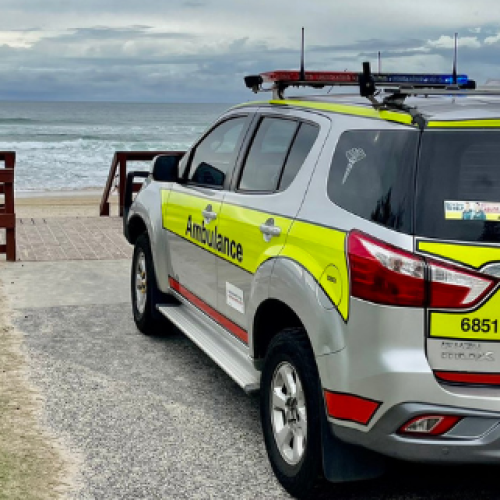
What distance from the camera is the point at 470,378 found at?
3270mm

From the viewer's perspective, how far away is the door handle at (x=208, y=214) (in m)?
5.15

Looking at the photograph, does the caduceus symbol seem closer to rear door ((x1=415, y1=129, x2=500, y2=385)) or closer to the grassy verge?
rear door ((x1=415, y1=129, x2=500, y2=385))

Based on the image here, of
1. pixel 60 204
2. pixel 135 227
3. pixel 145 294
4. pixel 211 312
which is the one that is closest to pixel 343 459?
pixel 211 312

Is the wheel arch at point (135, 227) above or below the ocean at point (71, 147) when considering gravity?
above

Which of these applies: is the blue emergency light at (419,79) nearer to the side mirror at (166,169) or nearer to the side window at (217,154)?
the side window at (217,154)

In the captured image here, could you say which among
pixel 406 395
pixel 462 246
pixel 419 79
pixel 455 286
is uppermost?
pixel 419 79

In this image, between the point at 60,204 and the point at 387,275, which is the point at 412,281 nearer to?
the point at 387,275

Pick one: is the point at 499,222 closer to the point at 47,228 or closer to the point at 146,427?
the point at 146,427

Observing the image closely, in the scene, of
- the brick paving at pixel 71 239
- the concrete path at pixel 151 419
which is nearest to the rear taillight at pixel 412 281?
the concrete path at pixel 151 419

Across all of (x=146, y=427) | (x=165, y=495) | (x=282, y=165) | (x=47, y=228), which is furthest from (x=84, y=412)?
(x=47, y=228)

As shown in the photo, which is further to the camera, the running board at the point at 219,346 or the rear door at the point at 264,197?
the running board at the point at 219,346

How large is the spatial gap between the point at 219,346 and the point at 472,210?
7.33 feet

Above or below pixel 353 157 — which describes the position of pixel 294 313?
below

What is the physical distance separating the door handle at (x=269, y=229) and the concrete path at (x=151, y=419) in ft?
3.72
